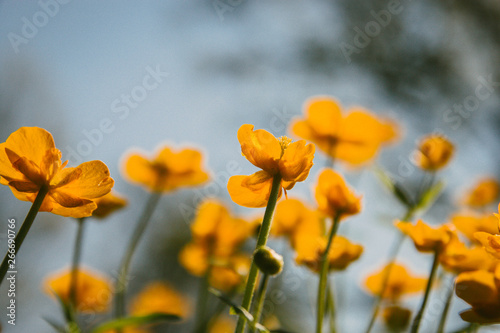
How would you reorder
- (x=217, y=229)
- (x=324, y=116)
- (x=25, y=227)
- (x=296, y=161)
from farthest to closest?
1. (x=324, y=116)
2. (x=217, y=229)
3. (x=296, y=161)
4. (x=25, y=227)

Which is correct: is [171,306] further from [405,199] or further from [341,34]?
[341,34]

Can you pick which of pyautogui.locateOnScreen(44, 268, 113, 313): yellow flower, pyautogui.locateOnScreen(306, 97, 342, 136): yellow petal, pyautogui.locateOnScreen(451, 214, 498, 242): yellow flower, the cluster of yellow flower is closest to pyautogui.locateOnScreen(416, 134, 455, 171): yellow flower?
the cluster of yellow flower

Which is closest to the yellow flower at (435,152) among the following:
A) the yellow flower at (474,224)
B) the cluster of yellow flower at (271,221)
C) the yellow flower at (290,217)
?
the cluster of yellow flower at (271,221)

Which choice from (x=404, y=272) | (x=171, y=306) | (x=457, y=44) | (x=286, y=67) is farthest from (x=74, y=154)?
(x=457, y=44)

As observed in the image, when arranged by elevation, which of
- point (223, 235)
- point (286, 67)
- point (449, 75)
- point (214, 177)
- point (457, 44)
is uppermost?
point (457, 44)

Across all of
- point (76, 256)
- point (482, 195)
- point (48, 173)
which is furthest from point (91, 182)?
point (482, 195)

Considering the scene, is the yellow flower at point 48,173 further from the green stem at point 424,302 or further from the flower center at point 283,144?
the green stem at point 424,302

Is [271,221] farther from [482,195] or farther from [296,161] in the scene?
[482,195]
